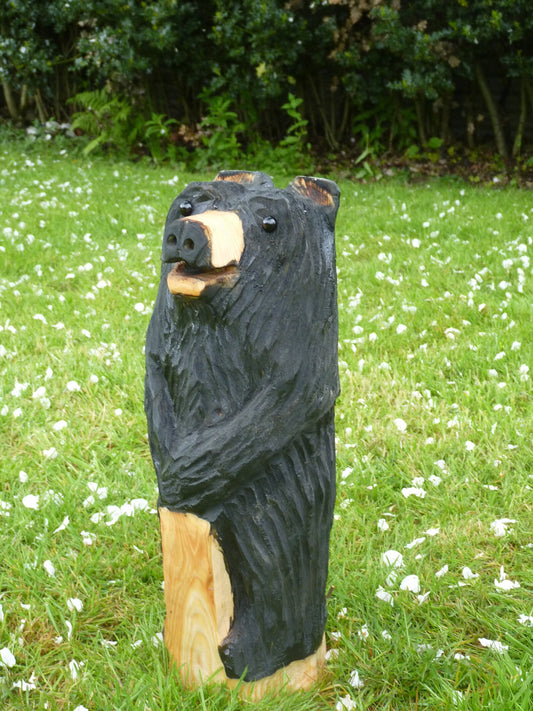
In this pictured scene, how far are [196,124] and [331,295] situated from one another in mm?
10500

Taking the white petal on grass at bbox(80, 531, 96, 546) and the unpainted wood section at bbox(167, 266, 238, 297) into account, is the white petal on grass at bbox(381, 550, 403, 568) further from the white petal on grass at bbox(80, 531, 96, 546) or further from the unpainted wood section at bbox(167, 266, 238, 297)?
the unpainted wood section at bbox(167, 266, 238, 297)

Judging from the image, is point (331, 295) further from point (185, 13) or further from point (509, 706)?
point (185, 13)

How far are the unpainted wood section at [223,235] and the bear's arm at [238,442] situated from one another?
1.20 ft

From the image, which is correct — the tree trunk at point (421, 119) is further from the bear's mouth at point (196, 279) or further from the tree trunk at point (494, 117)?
the bear's mouth at point (196, 279)

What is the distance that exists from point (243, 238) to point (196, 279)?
0.17 m

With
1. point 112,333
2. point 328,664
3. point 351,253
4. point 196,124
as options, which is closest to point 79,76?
point 196,124

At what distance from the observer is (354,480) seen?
352 cm

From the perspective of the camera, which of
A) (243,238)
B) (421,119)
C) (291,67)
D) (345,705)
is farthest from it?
(291,67)

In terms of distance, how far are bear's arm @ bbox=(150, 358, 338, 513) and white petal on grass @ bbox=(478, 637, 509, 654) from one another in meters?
1.08

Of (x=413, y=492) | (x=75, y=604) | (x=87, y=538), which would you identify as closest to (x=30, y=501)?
(x=87, y=538)

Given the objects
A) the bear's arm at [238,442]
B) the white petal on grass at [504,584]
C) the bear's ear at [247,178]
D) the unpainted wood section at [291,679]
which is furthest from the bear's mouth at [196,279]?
the white petal on grass at [504,584]

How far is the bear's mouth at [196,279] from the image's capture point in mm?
1847

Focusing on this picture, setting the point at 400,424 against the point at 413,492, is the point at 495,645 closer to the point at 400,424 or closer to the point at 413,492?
the point at 413,492

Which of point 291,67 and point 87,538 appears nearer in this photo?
point 87,538
